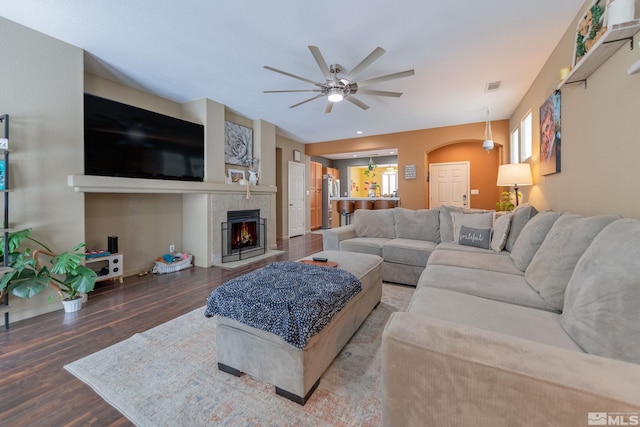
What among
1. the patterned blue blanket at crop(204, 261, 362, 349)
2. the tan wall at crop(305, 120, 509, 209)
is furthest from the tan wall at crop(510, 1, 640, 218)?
the tan wall at crop(305, 120, 509, 209)

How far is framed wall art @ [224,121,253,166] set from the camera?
185 inches

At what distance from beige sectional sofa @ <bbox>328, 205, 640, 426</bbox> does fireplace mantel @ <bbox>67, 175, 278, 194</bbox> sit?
3292 mm

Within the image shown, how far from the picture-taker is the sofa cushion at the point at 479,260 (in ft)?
7.20

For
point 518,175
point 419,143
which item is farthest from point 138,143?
point 419,143

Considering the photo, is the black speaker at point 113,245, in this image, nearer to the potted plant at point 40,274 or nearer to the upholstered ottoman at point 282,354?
the potted plant at point 40,274

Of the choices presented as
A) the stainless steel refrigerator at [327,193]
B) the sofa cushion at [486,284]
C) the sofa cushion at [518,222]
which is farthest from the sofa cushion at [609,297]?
the stainless steel refrigerator at [327,193]

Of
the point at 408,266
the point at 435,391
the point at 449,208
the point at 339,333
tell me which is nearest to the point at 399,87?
the point at 449,208

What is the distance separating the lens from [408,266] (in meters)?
3.24

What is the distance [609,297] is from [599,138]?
1.63 meters

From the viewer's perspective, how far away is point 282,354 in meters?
1.41

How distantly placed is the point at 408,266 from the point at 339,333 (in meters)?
1.79

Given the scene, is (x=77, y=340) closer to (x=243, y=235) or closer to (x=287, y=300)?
(x=287, y=300)

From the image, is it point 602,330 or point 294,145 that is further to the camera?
point 294,145

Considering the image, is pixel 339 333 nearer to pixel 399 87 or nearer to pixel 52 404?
pixel 52 404
